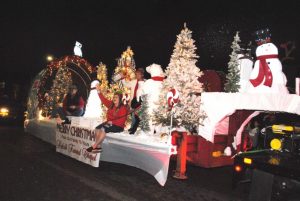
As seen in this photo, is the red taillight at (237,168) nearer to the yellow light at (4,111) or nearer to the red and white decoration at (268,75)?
the red and white decoration at (268,75)

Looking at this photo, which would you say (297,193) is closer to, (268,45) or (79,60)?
(268,45)

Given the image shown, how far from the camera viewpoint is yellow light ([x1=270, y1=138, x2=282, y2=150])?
5613 millimetres

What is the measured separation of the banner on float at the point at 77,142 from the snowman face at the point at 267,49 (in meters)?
5.11

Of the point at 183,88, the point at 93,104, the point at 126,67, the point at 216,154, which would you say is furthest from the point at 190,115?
the point at 126,67

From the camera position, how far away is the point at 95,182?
256 inches

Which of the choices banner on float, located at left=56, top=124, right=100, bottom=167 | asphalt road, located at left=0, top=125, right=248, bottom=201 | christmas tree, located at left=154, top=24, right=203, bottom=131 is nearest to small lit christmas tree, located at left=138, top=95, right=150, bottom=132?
christmas tree, located at left=154, top=24, right=203, bottom=131

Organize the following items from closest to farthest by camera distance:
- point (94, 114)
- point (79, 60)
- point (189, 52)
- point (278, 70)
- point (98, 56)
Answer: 1. point (278, 70)
2. point (189, 52)
3. point (94, 114)
4. point (79, 60)
5. point (98, 56)

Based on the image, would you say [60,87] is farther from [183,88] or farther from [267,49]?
[267,49]

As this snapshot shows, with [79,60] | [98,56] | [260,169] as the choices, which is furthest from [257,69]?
[98,56]

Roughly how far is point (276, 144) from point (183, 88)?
309cm

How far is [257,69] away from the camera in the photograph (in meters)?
7.87

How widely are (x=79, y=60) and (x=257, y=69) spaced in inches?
290

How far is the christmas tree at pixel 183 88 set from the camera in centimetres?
771

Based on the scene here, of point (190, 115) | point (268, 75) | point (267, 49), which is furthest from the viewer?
point (267, 49)
